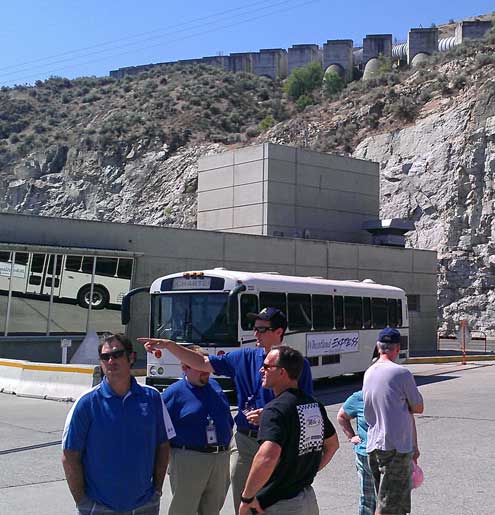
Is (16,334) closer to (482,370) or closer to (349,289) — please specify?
(349,289)

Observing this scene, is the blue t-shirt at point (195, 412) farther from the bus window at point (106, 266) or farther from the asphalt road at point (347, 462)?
the bus window at point (106, 266)

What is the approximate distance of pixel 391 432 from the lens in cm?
602

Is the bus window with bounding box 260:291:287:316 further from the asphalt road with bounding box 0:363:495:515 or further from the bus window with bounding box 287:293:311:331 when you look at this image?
the asphalt road with bounding box 0:363:495:515

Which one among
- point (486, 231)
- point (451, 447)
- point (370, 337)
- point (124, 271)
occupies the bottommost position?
point (451, 447)

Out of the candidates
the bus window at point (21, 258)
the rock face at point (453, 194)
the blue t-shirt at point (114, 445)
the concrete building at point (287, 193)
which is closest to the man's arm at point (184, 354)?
the blue t-shirt at point (114, 445)

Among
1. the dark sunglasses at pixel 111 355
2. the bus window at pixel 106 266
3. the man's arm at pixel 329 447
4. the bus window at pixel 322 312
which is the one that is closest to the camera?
the dark sunglasses at pixel 111 355

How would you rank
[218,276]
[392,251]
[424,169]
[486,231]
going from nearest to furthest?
[218,276] < [392,251] < [486,231] < [424,169]

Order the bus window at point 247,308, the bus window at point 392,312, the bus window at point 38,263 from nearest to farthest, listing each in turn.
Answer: the bus window at point 247,308
the bus window at point 392,312
the bus window at point 38,263

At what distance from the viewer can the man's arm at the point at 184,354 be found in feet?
17.2

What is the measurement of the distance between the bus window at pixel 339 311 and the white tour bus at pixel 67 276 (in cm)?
838

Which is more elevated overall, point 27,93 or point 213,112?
point 27,93

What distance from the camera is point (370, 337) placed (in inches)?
834

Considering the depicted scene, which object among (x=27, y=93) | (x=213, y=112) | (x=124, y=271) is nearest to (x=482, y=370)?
(x=124, y=271)

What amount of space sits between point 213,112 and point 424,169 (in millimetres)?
36199
